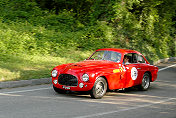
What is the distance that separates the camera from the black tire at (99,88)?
8859mm

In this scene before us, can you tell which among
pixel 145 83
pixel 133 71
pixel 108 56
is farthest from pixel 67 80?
pixel 145 83

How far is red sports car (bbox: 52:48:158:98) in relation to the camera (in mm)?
8812

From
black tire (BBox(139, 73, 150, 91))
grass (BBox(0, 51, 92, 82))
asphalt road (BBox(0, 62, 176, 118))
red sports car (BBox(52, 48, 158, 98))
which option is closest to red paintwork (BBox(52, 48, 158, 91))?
red sports car (BBox(52, 48, 158, 98))

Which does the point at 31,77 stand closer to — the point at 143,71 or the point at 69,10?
the point at 143,71

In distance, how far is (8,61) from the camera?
1413 cm

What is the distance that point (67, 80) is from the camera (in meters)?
9.00

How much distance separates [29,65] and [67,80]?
5.32m

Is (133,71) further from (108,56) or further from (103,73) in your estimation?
(103,73)

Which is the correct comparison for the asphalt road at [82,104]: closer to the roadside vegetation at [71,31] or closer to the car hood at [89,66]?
the car hood at [89,66]

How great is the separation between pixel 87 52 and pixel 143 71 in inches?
345

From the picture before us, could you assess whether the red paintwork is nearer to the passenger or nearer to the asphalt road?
the passenger

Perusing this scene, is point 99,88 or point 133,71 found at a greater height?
point 133,71

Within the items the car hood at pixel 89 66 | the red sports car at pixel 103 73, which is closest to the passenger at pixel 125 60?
the red sports car at pixel 103 73

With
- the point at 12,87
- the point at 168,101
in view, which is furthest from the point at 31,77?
the point at 168,101
